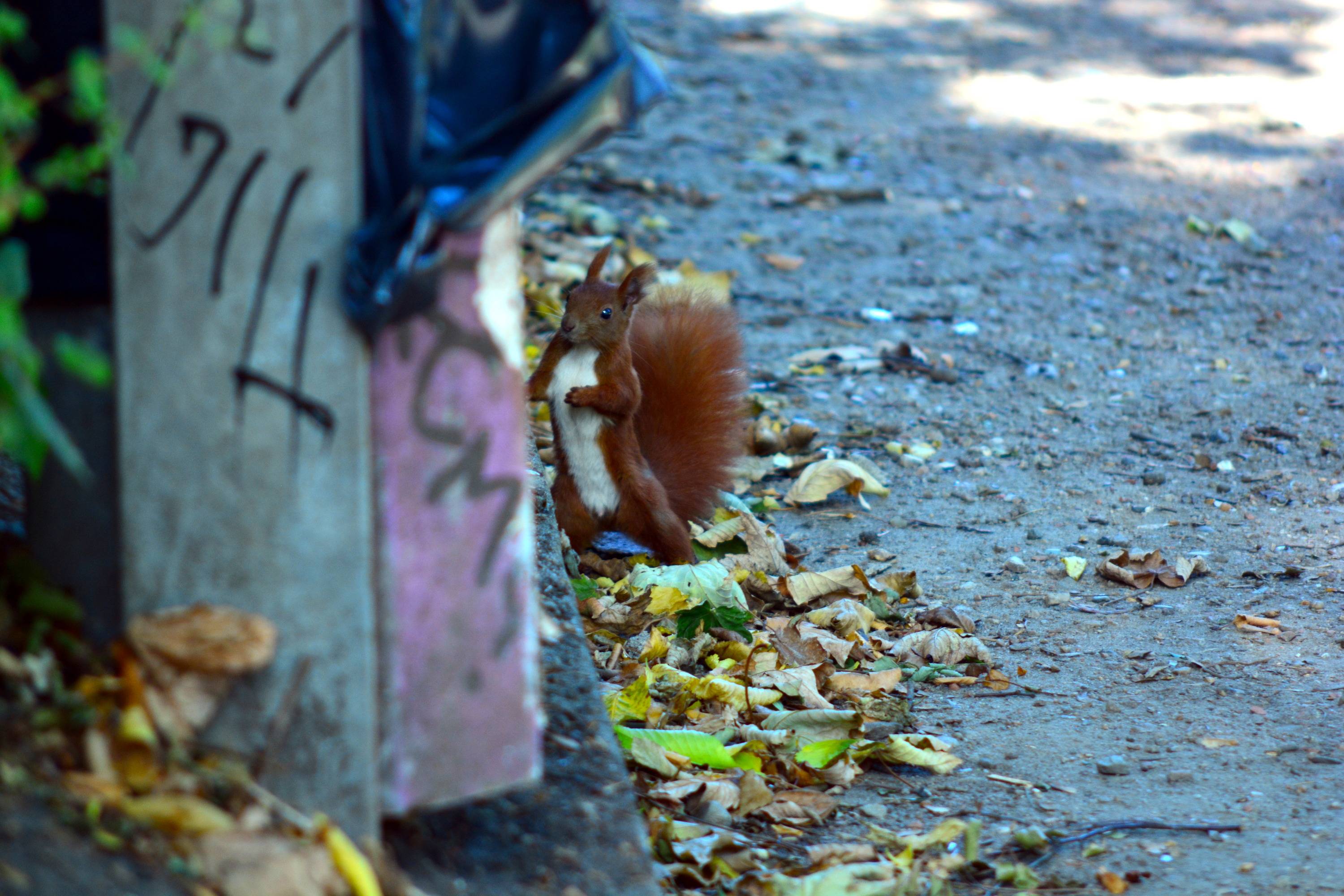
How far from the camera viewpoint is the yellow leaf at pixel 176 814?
1600 mm

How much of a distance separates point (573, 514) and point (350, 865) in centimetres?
210

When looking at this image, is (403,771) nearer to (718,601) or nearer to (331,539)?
(331,539)

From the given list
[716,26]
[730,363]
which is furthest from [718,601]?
[716,26]

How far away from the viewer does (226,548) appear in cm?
166

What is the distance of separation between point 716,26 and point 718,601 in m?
8.68

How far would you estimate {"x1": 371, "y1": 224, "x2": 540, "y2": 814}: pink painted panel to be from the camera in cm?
169

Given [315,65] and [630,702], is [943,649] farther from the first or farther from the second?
[315,65]

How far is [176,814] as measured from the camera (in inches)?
63.1

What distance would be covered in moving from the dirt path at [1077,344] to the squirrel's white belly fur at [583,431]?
2.39 ft

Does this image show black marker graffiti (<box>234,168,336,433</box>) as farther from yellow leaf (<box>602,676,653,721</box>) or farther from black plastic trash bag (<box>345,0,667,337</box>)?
yellow leaf (<box>602,676,653,721</box>)

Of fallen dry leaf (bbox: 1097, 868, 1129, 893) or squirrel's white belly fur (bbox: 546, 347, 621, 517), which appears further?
squirrel's white belly fur (bbox: 546, 347, 621, 517)

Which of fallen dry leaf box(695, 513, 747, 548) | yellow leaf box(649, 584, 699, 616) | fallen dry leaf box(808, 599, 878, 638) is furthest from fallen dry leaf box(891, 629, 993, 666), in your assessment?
fallen dry leaf box(695, 513, 747, 548)

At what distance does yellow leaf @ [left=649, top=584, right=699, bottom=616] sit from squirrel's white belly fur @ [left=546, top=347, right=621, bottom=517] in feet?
1.41

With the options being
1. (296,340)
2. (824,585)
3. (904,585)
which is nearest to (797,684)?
(824,585)
